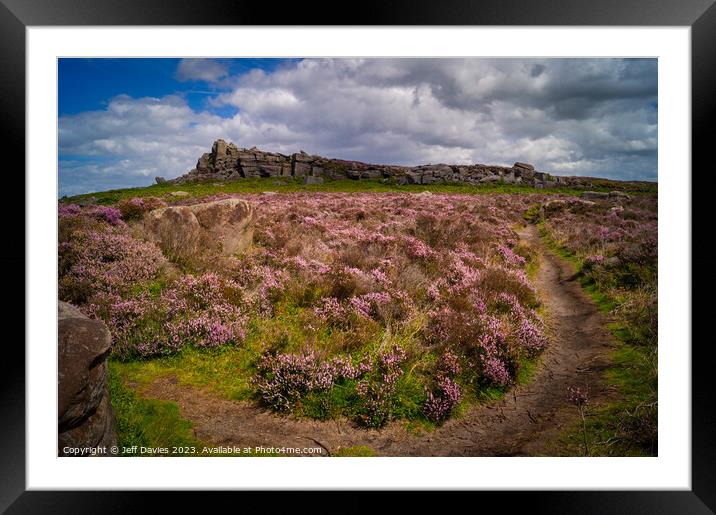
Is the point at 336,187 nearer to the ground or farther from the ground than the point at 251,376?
farther from the ground

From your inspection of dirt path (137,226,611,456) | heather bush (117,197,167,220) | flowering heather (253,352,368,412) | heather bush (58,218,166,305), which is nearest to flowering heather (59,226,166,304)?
heather bush (58,218,166,305)

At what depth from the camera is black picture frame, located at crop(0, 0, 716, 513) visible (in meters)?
4.01

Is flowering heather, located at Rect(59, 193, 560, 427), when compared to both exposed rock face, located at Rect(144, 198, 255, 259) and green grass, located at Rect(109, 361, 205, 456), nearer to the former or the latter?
exposed rock face, located at Rect(144, 198, 255, 259)

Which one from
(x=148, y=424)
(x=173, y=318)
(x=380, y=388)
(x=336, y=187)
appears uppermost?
(x=336, y=187)

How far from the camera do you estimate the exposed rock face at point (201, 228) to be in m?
7.82

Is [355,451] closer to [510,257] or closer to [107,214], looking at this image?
[510,257]

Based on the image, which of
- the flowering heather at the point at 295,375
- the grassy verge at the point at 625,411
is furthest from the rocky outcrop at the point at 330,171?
the flowering heather at the point at 295,375

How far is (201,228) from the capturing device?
8461 millimetres

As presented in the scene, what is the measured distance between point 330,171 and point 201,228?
22686mm

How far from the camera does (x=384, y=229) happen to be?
1205 cm

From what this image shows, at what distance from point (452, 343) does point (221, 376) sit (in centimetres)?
329

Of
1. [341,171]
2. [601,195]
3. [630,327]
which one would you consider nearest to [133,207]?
[630,327]

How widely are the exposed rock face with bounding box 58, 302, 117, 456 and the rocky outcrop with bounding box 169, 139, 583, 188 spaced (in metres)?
11.8

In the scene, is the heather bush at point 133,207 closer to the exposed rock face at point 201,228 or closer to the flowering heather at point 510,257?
the exposed rock face at point 201,228
